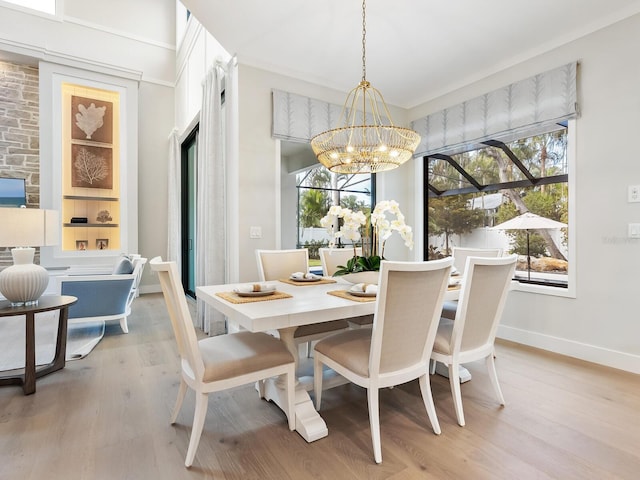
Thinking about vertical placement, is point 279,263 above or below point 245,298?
above

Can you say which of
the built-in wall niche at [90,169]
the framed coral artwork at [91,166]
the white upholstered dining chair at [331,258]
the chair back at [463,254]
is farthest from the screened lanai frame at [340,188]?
the framed coral artwork at [91,166]

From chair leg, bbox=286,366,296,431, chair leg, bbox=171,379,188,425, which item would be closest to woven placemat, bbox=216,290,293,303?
chair leg, bbox=286,366,296,431

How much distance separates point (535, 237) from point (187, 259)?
16.3 ft

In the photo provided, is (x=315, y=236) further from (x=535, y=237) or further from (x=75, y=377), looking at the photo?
(x=75, y=377)

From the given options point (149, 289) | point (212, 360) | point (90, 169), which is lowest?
point (149, 289)

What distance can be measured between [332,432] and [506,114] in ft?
10.9

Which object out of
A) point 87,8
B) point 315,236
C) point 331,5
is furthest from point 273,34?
point 87,8

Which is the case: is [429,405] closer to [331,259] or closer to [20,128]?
[331,259]

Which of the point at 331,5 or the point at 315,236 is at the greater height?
the point at 331,5

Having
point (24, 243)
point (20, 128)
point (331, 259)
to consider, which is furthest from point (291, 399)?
point (20, 128)

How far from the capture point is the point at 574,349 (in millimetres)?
2982

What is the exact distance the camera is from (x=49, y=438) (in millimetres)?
1763

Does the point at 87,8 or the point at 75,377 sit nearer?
the point at 75,377

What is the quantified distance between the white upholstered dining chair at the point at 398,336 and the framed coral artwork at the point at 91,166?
16.0 ft
